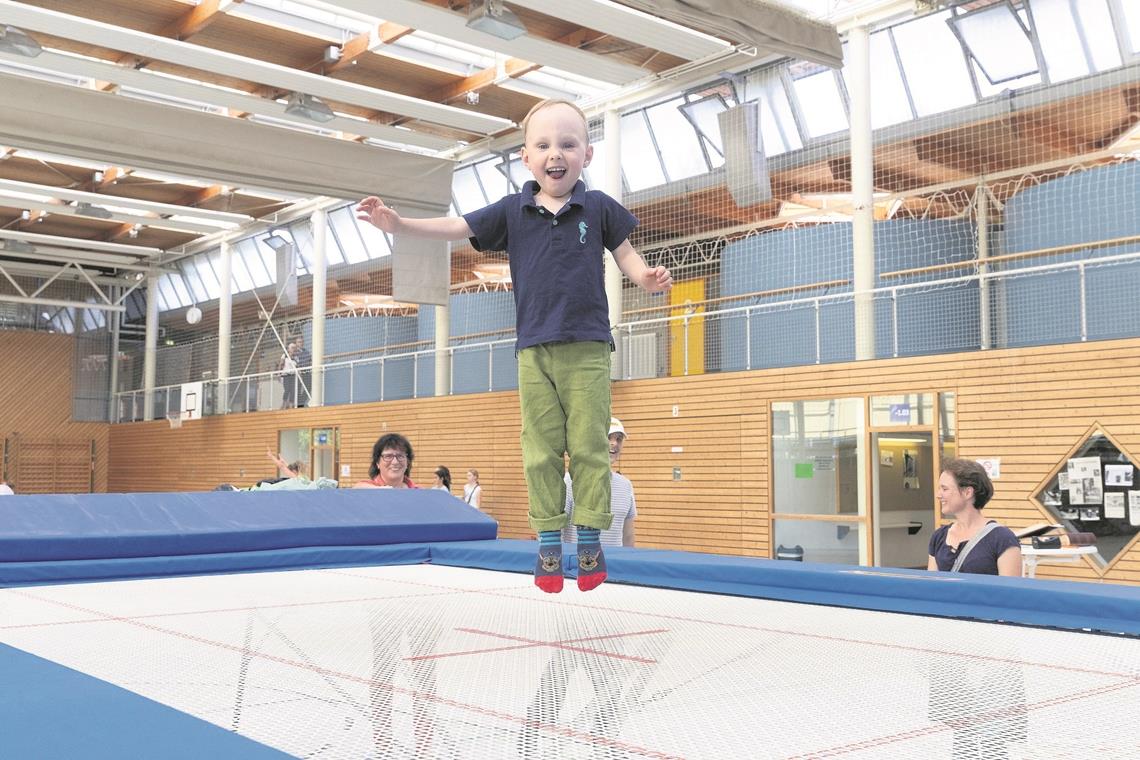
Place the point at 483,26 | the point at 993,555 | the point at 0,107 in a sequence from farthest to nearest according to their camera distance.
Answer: the point at 483,26 < the point at 0,107 < the point at 993,555

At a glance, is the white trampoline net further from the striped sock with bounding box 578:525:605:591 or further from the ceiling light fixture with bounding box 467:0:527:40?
the ceiling light fixture with bounding box 467:0:527:40

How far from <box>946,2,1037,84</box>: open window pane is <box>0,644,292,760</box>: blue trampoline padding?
11514mm

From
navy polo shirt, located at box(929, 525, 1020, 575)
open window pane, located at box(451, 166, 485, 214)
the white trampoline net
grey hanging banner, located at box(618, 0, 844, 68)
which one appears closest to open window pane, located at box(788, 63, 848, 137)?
grey hanging banner, located at box(618, 0, 844, 68)

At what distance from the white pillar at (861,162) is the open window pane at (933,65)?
3.36ft

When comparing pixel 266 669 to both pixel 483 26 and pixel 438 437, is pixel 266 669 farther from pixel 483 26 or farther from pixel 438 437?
pixel 438 437

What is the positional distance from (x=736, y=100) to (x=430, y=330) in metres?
6.37

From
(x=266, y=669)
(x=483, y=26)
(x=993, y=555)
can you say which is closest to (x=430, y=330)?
(x=483, y=26)

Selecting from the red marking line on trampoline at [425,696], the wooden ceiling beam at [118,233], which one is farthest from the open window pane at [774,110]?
the wooden ceiling beam at [118,233]

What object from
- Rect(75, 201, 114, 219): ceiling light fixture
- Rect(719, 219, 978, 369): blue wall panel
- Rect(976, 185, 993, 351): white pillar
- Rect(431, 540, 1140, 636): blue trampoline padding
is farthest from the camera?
Rect(75, 201, 114, 219): ceiling light fixture

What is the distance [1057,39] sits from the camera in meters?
10.8

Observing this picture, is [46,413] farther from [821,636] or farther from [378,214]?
[821,636]

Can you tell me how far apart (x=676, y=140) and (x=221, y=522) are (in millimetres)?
10826

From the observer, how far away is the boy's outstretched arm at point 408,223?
2.72 meters

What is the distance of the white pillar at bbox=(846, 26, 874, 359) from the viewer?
10.8 m
